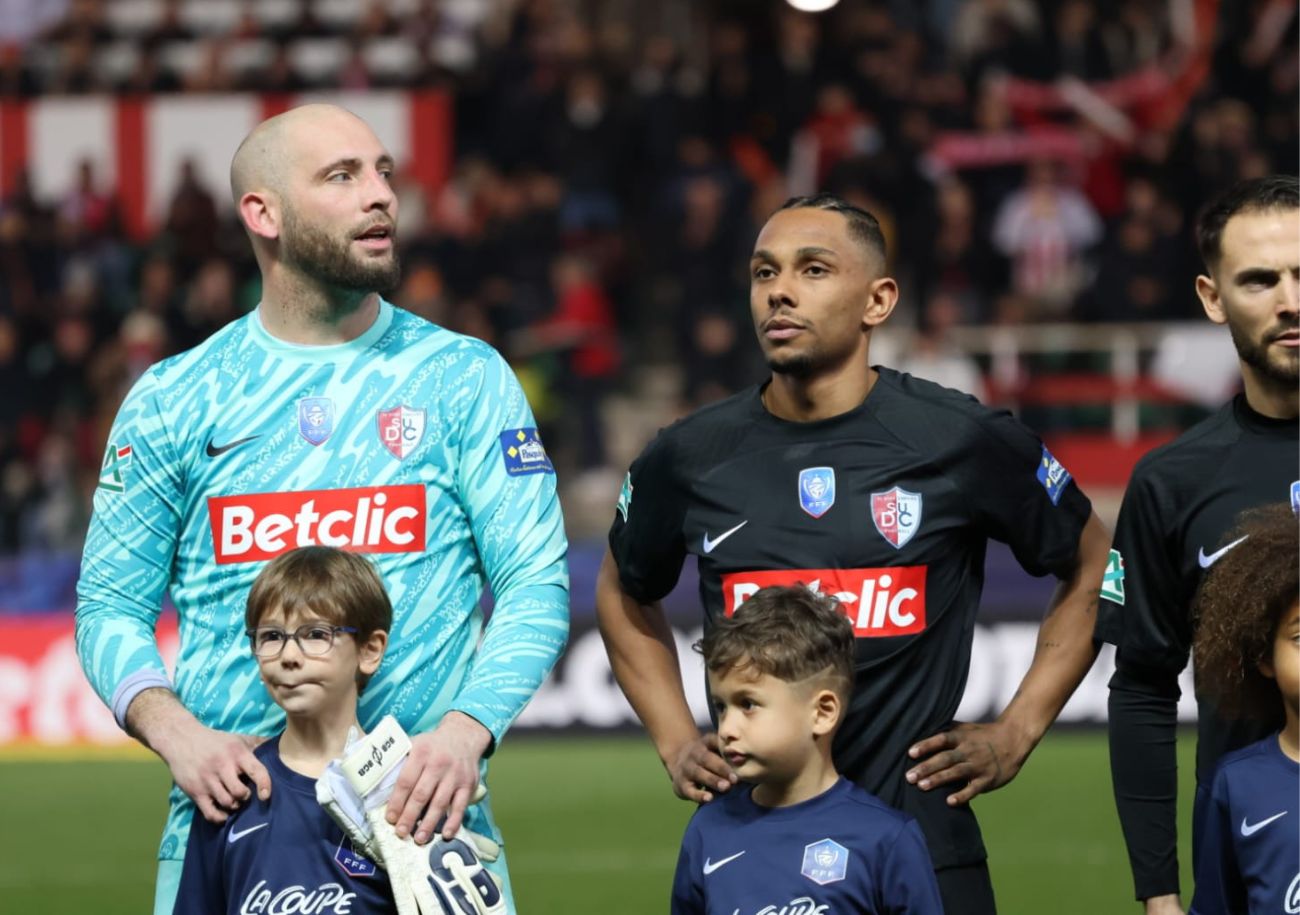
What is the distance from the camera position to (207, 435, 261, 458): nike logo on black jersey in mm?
4375

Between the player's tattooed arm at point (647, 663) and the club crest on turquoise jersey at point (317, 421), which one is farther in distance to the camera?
the player's tattooed arm at point (647, 663)

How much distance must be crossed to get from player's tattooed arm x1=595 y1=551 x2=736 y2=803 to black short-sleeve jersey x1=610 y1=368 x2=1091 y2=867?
0.82ft

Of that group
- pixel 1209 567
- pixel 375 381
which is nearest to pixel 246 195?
pixel 375 381

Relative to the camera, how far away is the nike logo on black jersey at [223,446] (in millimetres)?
4375

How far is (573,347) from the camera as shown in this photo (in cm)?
1551

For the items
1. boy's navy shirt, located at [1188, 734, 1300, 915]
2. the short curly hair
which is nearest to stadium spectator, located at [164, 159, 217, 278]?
the short curly hair

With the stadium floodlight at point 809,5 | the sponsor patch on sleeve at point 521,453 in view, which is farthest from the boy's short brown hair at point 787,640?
the stadium floodlight at point 809,5

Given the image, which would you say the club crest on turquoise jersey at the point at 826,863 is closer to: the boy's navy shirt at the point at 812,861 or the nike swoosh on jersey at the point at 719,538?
the boy's navy shirt at the point at 812,861

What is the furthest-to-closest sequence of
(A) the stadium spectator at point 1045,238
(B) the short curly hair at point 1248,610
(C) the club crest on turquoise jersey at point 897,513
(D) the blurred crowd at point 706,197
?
(A) the stadium spectator at point 1045,238, (D) the blurred crowd at point 706,197, (C) the club crest on turquoise jersey at point 897,513, (B) the short curly hair at point 1248,610

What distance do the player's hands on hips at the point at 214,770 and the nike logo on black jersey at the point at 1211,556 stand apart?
6.18 ft

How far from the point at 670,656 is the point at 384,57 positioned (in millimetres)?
14554

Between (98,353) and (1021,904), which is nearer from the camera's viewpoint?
(1021,904)

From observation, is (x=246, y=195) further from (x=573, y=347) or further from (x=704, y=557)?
(x=573, y=347)

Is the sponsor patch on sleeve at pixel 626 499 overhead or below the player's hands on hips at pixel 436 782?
overhead
